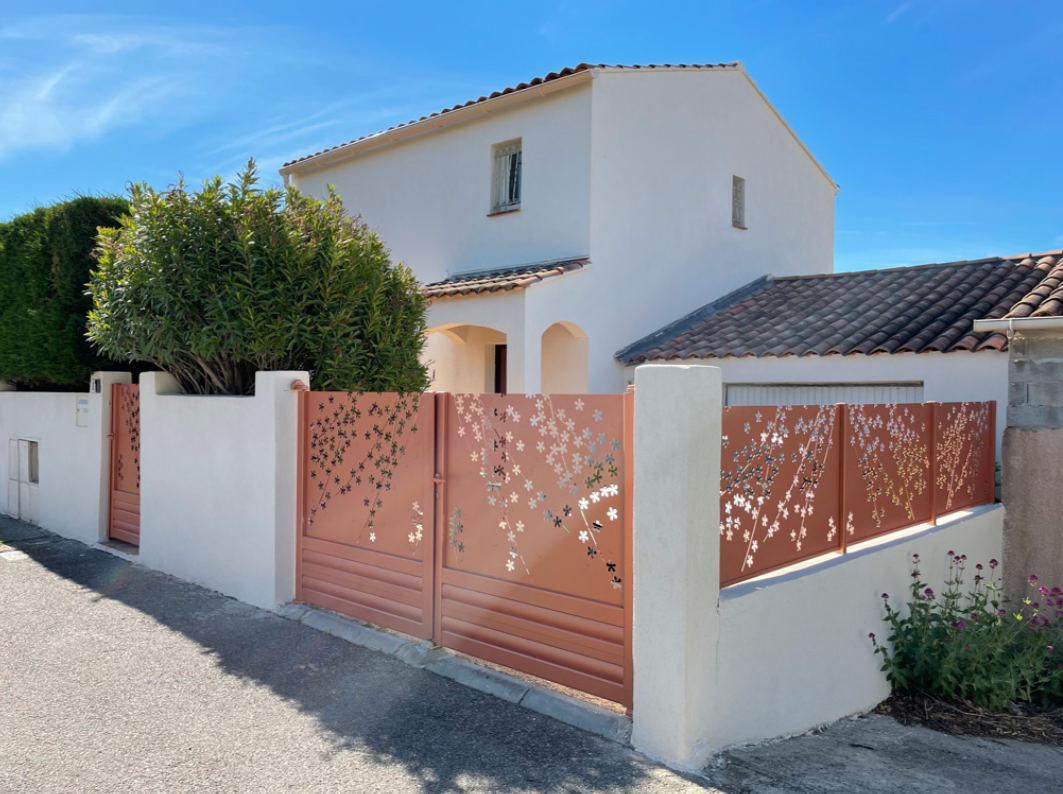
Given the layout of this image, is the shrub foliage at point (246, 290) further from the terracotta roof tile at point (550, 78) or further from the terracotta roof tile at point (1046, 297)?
the terracotta roof tile at point (1046, 297)

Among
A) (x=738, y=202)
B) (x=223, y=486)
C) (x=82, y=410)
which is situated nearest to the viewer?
(x=223, y=486)

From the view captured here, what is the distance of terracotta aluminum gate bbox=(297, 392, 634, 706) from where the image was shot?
415 centimetres

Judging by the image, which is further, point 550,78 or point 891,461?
point 550,78

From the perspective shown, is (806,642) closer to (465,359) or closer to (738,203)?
(465,359)

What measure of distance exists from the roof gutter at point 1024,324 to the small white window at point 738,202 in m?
7.40

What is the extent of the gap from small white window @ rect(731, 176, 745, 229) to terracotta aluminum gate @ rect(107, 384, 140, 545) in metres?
11.1

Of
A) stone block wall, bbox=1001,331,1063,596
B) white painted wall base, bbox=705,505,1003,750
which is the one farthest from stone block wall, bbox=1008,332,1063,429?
white painted wall base, bbox=705,505,1003,750

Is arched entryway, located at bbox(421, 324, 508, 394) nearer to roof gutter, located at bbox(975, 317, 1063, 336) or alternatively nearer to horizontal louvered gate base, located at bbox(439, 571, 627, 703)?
roof gutter, located at bbox(975, 317, 1063, 336)

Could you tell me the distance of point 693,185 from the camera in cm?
1361

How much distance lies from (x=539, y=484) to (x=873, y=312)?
345 inches

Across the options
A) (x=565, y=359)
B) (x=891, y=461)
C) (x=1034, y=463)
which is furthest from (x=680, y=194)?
(x=891, y=461)

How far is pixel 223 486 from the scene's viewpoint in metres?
6.80

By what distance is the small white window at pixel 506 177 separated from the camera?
13.1 meters

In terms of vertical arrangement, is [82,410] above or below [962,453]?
above
